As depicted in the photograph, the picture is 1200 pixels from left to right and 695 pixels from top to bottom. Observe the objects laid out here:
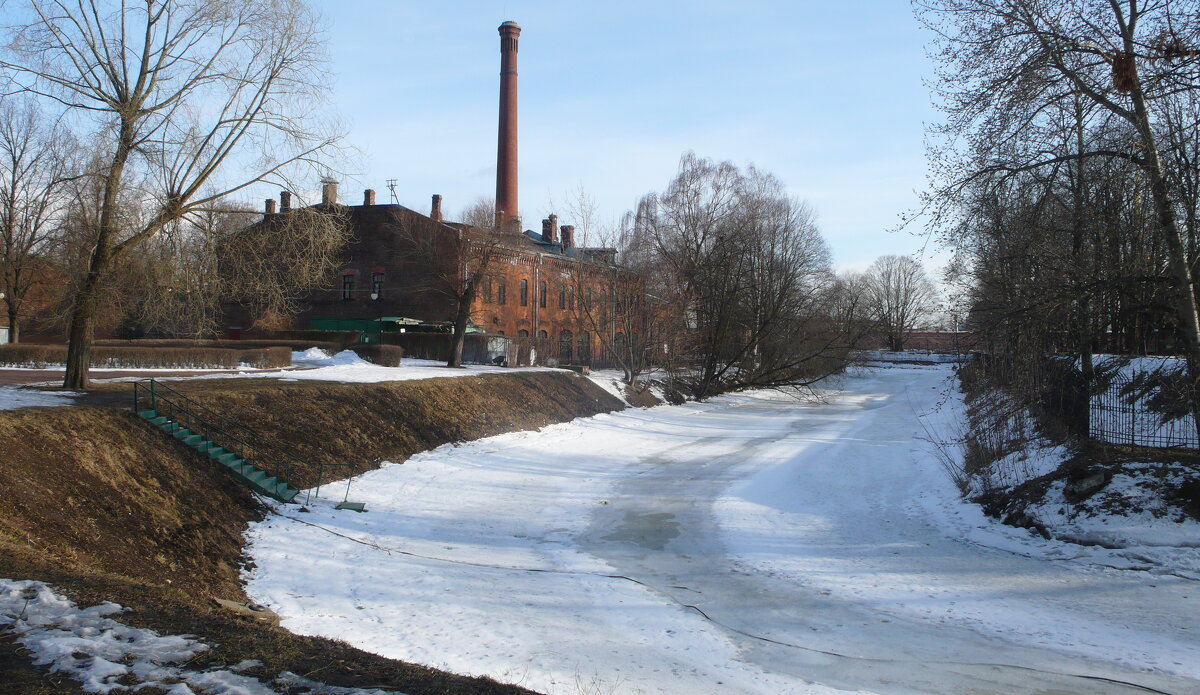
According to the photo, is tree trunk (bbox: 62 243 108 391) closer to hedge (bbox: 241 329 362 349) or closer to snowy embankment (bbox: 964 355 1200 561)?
snowy embankment (bbox: 964 355 1200 561)

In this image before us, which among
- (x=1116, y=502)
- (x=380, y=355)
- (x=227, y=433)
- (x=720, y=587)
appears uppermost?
(x=380, y=355)

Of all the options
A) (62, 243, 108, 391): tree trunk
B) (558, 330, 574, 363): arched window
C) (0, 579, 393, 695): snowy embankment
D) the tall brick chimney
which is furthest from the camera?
the tall brick chimney

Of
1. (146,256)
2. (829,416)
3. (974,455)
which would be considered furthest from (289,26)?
(829,416)

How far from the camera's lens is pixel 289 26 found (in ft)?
51.8

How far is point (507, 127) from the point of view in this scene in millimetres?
55844

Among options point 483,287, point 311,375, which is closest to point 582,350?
point 483,287

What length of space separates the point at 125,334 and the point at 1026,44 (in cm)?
5187

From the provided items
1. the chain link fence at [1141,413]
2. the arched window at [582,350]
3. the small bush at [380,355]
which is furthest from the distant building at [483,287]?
the chain link fence at [1141,413]

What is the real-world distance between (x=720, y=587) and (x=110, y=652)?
21.3 ft

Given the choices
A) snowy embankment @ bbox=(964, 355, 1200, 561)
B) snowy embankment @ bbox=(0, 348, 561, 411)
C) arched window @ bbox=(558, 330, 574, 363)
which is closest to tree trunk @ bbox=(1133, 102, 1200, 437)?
snowy embankment @ bbox=(964, 355, 1200, 561)

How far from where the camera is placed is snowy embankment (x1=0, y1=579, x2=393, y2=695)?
15.1 ft

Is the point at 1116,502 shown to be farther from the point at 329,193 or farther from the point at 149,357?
the point at 149,357

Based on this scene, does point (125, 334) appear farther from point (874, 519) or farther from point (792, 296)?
point (874, 519)

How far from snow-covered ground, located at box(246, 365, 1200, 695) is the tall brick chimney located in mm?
40448
